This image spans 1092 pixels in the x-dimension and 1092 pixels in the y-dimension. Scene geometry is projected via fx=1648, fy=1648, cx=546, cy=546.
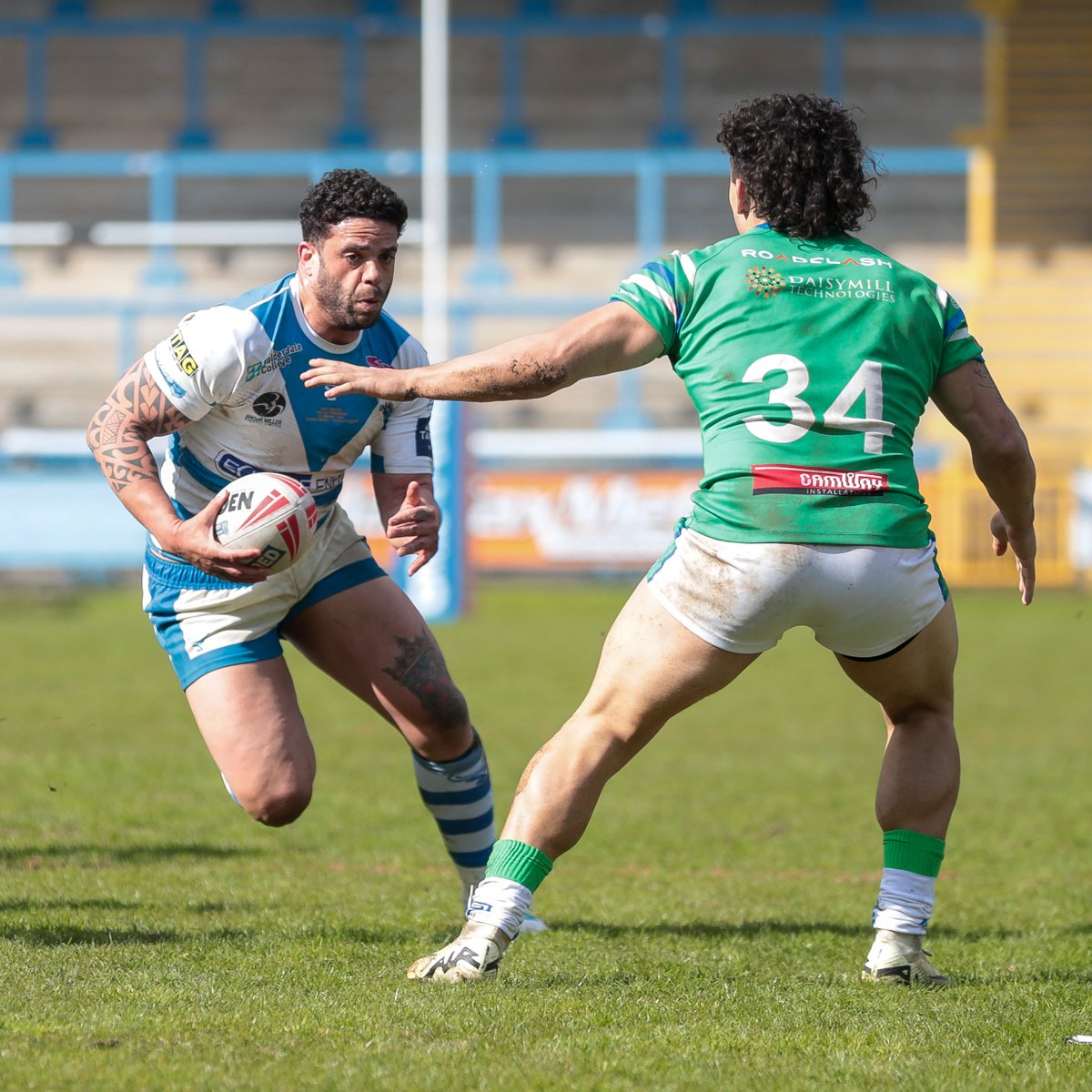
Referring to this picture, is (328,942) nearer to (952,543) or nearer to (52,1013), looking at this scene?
(52,1013)

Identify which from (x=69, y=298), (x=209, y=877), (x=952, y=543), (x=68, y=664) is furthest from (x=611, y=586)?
(x=209, y=877)

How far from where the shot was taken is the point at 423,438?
17.6 ft

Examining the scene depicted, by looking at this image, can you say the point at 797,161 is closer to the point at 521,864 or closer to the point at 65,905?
the point at 521,864

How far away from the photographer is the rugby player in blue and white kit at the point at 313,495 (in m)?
4.87

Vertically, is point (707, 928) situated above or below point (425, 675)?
below

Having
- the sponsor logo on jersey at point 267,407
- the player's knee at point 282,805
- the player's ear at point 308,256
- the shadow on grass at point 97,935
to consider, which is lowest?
the shadow on grass at point 97,935

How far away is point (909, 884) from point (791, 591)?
3.19 feet

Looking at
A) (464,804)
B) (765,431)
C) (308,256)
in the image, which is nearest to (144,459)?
(308,256)

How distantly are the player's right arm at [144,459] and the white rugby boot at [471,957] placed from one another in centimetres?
120

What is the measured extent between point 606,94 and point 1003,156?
22.1 feet

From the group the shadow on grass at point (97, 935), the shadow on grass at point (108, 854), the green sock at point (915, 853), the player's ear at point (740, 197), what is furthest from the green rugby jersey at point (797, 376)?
the shadow on grass at point (108, 854)

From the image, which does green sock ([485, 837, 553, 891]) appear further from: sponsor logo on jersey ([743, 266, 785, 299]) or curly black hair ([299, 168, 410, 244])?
curly black hair ([299, 168, 410, 244])

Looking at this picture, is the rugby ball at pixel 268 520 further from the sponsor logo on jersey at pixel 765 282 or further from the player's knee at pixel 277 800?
the sponsor logo on jersey at pixel 765 282

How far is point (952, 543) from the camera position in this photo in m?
21.1
